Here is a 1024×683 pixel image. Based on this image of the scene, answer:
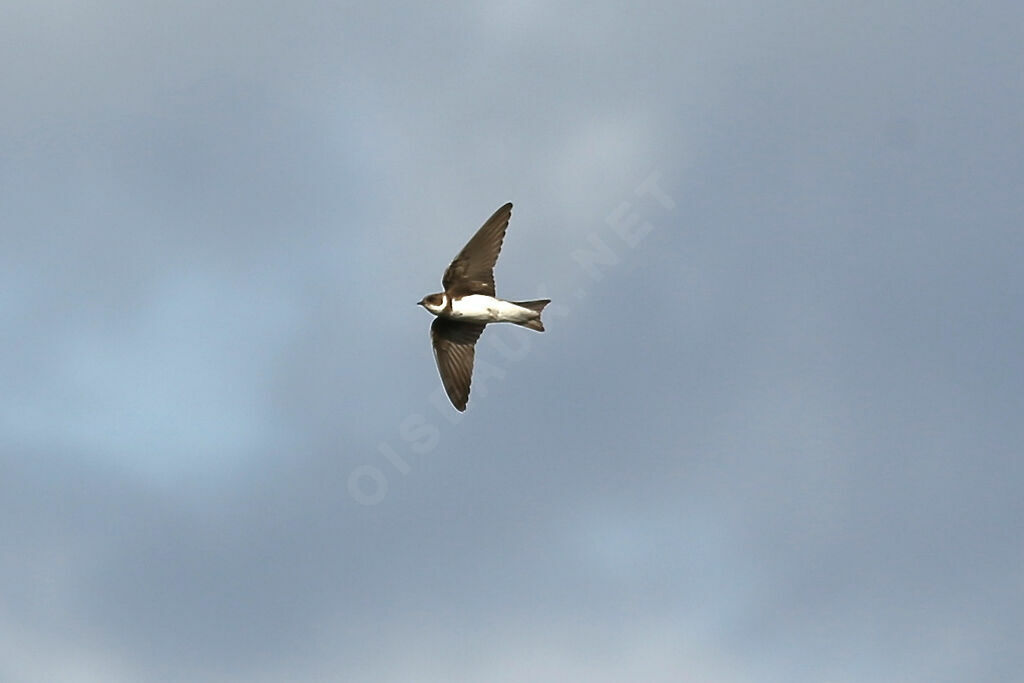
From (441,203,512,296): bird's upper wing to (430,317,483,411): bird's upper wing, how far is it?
114 cm

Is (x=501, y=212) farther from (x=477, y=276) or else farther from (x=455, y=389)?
(x=455, y=389)

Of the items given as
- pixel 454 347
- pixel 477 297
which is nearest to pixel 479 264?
pixel 477 297

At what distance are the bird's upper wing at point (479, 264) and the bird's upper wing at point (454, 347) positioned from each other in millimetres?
1144

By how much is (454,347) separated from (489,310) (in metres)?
1.73

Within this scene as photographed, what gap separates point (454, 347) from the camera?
1491 inches

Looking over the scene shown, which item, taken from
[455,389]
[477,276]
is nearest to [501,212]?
[477,276]

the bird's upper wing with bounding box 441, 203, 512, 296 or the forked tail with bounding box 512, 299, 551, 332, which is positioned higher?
the bird's upper wing with bounding box 441, 203, 512, 296

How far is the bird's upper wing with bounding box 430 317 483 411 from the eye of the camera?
124ft

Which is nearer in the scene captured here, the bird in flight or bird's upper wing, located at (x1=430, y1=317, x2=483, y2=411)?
the bird in flight

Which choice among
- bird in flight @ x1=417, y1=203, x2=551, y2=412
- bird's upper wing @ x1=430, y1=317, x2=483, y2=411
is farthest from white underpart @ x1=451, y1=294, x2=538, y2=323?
bird's upper wing @ x1=430, y1=317, x2=483, y2=411

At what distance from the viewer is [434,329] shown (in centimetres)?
3791

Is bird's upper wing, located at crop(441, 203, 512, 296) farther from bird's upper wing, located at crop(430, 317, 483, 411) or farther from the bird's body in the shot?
bird's upper wing, located at crop(430, 317, 483, 411)

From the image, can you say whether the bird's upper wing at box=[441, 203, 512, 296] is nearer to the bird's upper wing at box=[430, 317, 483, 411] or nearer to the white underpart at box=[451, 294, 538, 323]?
the white underpart at box=[451, 294, 538, 323]

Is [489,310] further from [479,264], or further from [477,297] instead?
[479,264]
